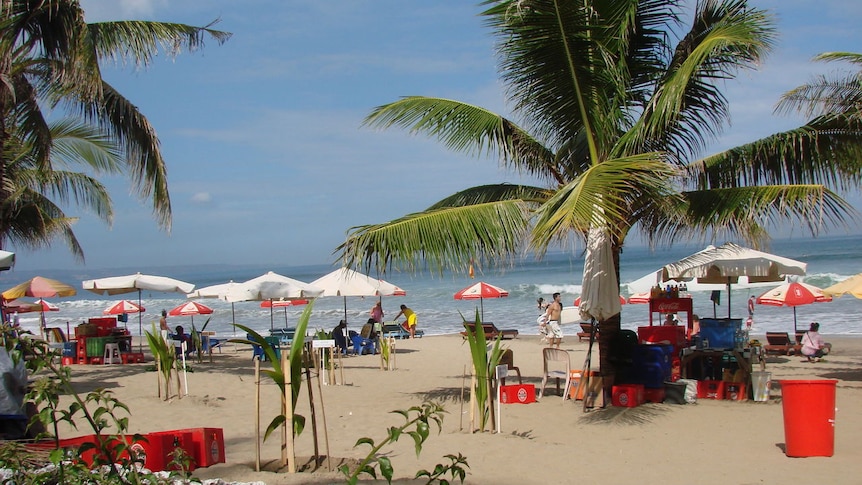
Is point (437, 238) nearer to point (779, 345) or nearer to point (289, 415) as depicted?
→ point (289, 415)

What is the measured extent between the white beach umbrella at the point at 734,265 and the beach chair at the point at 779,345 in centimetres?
439

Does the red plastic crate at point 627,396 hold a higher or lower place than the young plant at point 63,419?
lower

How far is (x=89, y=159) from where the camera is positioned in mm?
15203

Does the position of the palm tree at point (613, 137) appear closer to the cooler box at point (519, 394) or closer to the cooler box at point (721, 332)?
the cooler box at point (519, 394)

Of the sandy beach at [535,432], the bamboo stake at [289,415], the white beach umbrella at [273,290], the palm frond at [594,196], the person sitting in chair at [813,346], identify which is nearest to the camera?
the bamboo stake at [289,415]

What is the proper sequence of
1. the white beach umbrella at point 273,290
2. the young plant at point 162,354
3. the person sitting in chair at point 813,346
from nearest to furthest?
the young plant at point 162,354 < the person sitting in chair at point 813,346 < the white beach umbrella at point 273,290

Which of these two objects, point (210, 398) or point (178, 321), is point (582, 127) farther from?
point (178, 321)

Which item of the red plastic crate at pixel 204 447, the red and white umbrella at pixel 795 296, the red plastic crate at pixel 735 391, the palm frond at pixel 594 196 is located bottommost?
the red plastic crate at pixel 735 391

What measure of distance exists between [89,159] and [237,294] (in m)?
3.91

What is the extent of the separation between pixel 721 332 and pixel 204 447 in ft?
29.6

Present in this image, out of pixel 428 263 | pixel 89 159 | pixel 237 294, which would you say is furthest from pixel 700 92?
pixel 89 159

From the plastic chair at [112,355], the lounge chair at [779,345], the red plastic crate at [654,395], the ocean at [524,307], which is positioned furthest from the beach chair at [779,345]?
the plastic chair at [112,355]

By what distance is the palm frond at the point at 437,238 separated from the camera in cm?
866

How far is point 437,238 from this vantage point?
342 inches
